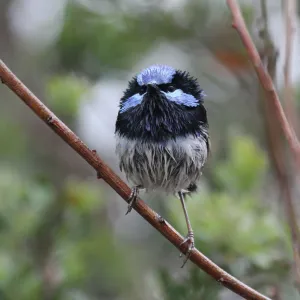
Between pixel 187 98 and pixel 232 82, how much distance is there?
2.18m

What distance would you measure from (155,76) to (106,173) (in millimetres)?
645

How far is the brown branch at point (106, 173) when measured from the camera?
2.31 metres

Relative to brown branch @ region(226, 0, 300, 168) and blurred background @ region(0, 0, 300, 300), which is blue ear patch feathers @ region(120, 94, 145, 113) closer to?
blurred background @ region(0, 0, 300, 300)

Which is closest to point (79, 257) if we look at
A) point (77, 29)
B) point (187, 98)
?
point (187, 98)

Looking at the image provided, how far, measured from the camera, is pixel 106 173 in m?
2.41

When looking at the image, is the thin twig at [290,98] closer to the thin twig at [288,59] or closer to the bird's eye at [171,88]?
the thin twig at [288,59]

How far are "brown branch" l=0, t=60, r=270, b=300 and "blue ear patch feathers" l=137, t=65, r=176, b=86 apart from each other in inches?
23.4

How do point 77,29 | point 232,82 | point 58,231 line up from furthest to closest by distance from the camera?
point 232,82 < point 77,29 < point 58,231

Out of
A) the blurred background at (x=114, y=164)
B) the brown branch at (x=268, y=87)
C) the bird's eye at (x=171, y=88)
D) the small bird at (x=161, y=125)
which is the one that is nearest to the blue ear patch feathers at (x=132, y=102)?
the small bird at (x=161, y=125)

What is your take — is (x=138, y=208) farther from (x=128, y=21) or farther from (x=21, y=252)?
(x=128, y=21)

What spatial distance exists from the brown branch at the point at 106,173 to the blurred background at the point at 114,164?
39 cm

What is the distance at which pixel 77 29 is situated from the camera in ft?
14.1

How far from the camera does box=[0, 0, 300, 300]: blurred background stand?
318 centimetres

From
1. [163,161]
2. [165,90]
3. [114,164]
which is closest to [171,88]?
[165,90]
